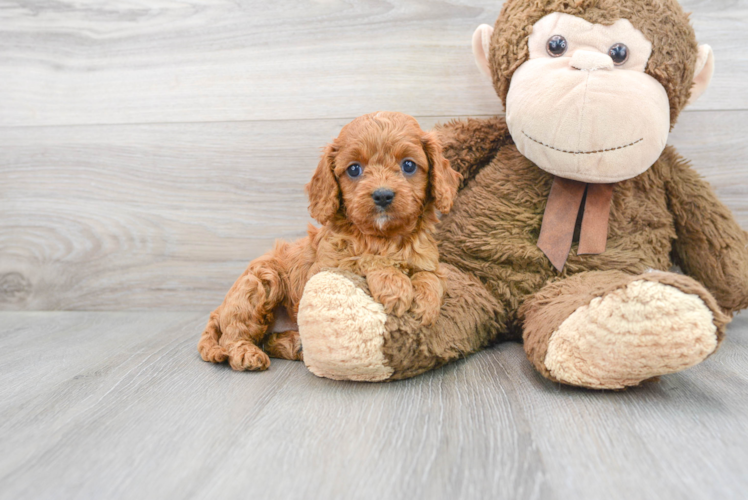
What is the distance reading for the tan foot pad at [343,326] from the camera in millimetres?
1139

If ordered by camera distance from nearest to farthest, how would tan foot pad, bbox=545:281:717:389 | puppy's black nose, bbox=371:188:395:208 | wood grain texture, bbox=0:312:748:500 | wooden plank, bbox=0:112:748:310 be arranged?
wood grain texture, bbox=0:312:748:500, tan foot pad, bbox=545:281:717:389, puppy's black nose, bbox=371:188:395:208, wooden plank, bbox=0:112:748:310

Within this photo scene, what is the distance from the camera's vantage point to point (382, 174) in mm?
1160

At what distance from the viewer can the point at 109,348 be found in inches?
61.8

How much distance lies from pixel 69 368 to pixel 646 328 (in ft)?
4.51

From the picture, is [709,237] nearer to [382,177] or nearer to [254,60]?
[382,177]

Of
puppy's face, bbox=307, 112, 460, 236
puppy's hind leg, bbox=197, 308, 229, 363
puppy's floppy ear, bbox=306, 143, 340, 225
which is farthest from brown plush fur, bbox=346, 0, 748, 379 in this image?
puppy's hind leg, bbox=197, 308, 229, 363

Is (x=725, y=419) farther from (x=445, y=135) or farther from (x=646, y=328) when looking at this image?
(x=445, y=135)

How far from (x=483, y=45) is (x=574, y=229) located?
57cm

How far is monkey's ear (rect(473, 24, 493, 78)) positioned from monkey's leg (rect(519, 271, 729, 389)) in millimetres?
744

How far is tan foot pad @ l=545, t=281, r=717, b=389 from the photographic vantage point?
99cm

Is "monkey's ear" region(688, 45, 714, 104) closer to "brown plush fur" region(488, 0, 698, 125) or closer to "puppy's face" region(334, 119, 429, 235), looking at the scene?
"brown plush fur" region(488, 0, 698, 125)

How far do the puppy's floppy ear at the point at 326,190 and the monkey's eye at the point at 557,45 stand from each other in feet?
1.98

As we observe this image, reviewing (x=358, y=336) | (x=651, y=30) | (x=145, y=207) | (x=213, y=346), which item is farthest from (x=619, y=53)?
(x=145, y=207)

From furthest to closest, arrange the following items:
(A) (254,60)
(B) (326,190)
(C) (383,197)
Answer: (A) (254,60) → (B) (326,190) → (C) (383,197)
